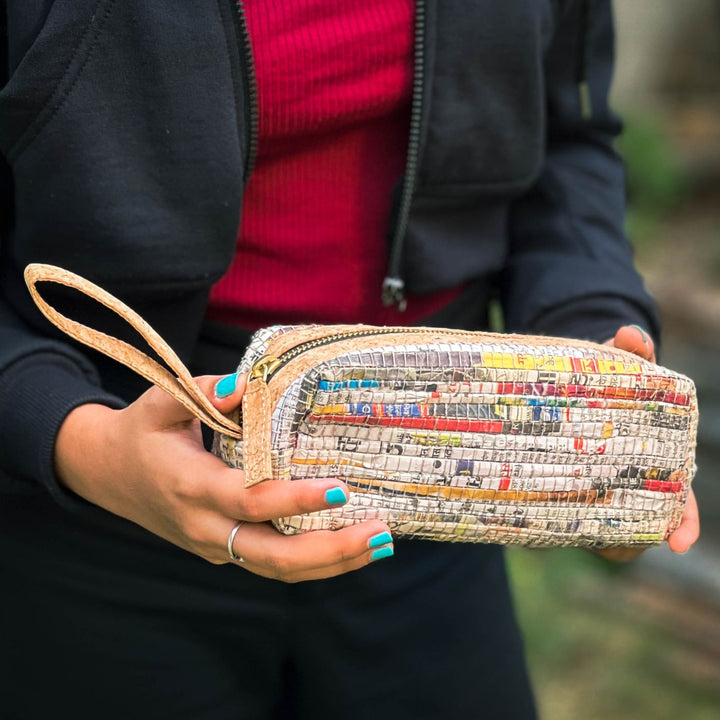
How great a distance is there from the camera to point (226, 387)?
83 centimetres

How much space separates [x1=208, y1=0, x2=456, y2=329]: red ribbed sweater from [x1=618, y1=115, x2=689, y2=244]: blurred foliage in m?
3.66

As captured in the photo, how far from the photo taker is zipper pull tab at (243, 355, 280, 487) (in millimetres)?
791

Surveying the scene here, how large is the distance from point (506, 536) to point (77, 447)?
1.41 feet

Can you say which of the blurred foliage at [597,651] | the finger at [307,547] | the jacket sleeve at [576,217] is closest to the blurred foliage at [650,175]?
the blurred foliage at [597,651]

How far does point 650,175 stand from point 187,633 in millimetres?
4202

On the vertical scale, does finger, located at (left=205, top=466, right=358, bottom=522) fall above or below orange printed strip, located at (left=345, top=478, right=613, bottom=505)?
above

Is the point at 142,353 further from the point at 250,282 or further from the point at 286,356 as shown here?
the point at 250,282

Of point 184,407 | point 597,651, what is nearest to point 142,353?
point 184,407

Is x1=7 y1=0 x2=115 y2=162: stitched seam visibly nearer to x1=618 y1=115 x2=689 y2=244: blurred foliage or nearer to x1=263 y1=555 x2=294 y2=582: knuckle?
x1=263 y1=555 x2=294 y2=582: knuckle

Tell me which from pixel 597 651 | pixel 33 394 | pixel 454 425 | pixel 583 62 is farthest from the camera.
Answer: pixel 597 651

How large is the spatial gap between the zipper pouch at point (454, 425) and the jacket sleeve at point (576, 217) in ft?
1.04

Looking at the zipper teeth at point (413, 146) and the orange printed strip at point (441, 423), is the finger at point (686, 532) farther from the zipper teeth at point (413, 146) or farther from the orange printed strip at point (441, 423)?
the zipper teeth at point (413, 146)

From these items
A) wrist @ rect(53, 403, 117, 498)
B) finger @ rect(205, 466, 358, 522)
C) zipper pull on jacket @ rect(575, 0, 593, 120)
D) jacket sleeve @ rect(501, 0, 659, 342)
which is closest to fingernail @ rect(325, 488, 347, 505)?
finger @ rect(205, 466, 358, 522)

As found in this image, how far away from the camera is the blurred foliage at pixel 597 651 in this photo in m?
2.71
